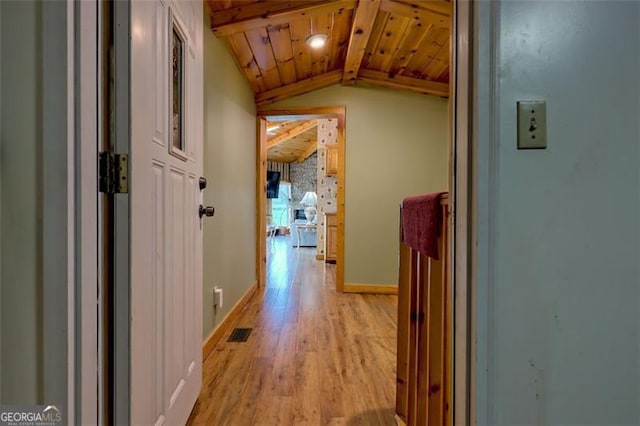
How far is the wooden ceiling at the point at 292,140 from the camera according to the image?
24.8ft

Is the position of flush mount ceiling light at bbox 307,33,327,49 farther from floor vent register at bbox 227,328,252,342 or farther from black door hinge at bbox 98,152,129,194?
floor vent register at bbox 227,328,252,342

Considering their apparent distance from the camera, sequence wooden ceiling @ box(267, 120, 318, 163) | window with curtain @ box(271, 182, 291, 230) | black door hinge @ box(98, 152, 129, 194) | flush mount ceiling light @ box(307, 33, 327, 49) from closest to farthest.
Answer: black door hinge @ box(98, 152, 129, 194) → flush mount ceiling light @ box(307, 33, 327, 49) → wooden ceiling @ box(267, 120, 318, 163) → window with curtain @ box(271, 182, 291, 230)

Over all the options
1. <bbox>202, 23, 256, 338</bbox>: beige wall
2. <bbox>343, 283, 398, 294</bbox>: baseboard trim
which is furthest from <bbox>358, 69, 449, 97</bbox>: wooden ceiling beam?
<bbox>343, 283, 398, 294</bbox>: baseboard trim

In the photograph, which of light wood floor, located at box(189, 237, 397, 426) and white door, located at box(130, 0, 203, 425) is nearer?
white door, located at box(130, 0, 203, 425)

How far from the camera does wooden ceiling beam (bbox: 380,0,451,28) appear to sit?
7.18ft

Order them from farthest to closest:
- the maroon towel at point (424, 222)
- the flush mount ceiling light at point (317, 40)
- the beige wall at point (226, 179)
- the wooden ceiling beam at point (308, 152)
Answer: the wooden ceiling beam at point (308, 152)
the flush mount ceiling light at point (317, 40)
the beige wall at point (226, 179)
the maroon towel at point (424, 222)

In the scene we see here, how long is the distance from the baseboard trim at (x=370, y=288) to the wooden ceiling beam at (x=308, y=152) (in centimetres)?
705

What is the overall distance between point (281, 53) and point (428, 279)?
2517mm

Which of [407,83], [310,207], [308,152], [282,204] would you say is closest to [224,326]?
[407,83]

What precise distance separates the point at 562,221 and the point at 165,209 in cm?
115

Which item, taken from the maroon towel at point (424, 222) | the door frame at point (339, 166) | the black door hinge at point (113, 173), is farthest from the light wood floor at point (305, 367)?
the black door hinge at point (113, 173)

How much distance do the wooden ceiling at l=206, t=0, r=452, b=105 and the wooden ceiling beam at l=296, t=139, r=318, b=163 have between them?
6.53 meters

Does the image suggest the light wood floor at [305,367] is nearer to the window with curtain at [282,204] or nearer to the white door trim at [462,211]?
the white door trim at [462,211]

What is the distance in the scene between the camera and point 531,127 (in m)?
0.65
